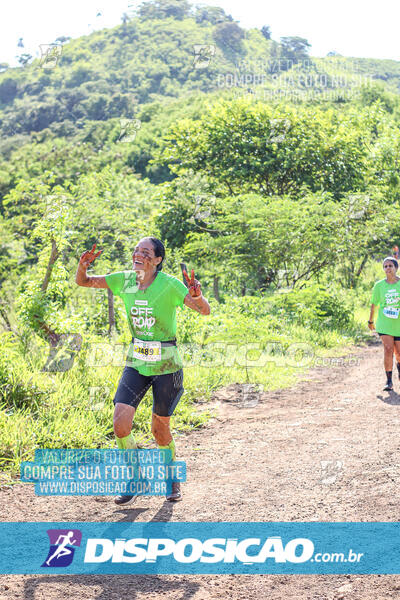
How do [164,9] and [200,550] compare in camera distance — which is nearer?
[200,550]

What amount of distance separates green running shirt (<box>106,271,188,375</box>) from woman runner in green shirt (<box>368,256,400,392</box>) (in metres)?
4.76

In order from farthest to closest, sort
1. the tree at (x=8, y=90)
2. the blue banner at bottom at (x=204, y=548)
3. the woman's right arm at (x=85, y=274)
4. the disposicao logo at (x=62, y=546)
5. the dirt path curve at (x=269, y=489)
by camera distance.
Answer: the tree at (x=8, y=90) → the woman's right arm at (x=85, y=274) → the disposicao logo at (x=62, y=546) → the blue banner at bottom at (x=204, y=548) → the dirt path curve at (x=269, y=489)

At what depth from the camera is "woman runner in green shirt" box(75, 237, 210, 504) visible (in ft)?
14.2

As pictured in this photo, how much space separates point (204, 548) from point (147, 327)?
1.55 m

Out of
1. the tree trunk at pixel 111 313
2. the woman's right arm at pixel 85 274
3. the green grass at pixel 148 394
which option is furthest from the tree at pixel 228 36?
the woman's right arm at pixel 85 274

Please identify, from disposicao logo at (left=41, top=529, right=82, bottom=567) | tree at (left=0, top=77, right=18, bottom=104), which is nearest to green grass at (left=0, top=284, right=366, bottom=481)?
disposicao logo at (left=41, top=529, right=82, bottom=567)

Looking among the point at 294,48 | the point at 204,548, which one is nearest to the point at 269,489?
the point at 204,548

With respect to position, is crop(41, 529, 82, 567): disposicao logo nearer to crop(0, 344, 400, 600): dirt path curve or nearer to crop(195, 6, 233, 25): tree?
crop(0, 344, 400, 600): dirt path curve

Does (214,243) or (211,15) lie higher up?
(211,15)

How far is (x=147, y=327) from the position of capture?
4.36 metres

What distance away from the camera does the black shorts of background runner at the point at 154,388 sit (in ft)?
14.5

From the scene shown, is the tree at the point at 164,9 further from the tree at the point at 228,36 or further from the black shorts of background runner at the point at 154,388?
the black shorts of background runner at the point at 154,388

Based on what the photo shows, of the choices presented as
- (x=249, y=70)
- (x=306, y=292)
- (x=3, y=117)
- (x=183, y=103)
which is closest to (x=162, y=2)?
(x=249, y=70)

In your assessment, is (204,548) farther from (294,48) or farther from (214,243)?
(294,48)
